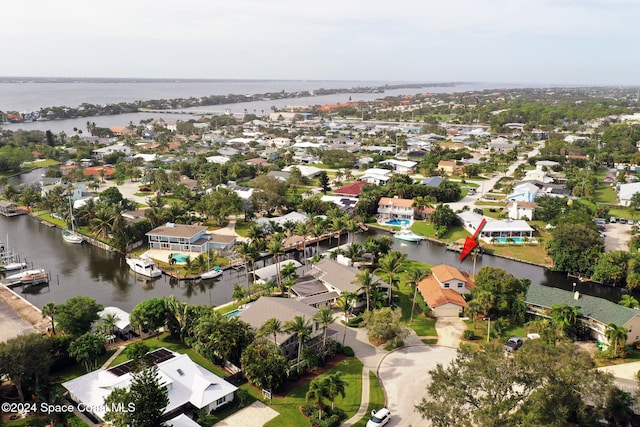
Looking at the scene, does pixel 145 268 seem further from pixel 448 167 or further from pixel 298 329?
pixel 448 167

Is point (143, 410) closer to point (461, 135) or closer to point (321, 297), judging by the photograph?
point (321, 297)

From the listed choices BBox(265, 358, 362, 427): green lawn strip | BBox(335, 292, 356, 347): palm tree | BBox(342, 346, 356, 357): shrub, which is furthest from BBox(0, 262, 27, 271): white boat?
BBox(342, 346, 356, 357): shrub

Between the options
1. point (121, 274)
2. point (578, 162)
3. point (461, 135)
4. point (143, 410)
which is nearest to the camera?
point (143, 410)

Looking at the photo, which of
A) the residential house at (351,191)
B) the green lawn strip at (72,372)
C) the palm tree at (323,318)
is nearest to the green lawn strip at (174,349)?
the green lawn strip at (72,372)

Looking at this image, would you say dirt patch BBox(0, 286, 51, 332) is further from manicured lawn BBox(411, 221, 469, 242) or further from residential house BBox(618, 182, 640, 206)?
residential house BBox(618, 182, 640, 206)

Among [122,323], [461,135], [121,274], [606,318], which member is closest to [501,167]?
[461,135]
